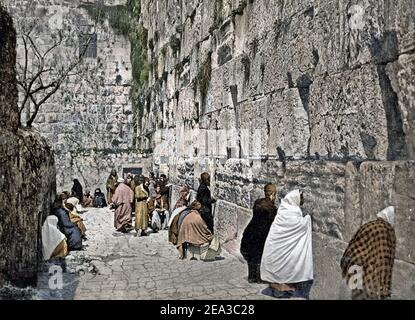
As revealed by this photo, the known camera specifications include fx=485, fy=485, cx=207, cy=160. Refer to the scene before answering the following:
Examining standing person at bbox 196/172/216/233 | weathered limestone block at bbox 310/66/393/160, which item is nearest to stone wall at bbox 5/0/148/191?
standing person at bbox 196/172/216/233

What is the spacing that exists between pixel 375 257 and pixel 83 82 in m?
17.2

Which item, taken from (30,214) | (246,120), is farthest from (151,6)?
(30,214)

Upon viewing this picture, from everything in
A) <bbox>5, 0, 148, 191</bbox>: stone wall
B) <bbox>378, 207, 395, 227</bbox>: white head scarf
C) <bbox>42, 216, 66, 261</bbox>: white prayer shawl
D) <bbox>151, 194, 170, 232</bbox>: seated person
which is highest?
<bbox>5, 0, 148, 191</bbox>: stone wall

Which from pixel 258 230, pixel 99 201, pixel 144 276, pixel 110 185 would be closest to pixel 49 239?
pixel 144 276

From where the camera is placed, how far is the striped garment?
2930mm

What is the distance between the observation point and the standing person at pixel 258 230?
502cm

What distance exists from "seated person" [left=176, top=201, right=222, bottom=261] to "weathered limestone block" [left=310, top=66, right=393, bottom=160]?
7.90ft

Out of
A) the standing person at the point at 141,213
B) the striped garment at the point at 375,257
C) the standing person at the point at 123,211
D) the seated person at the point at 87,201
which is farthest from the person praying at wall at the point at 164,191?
the striped garment at the point at 375,257

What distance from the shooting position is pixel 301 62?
5082 millimetres

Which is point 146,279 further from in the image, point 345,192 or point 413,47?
point 413,47

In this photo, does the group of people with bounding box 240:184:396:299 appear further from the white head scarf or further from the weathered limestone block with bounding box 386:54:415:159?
the weathered limestone block with bounding box 386:54:415:159

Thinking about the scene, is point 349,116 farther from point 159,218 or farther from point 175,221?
point 159,218

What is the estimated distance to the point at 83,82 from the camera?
61.3 ft
